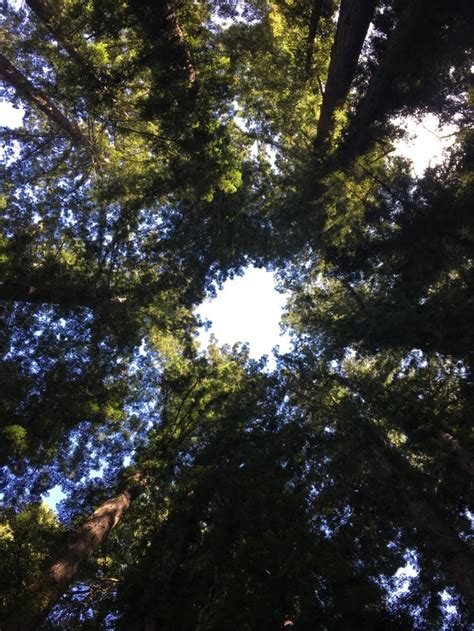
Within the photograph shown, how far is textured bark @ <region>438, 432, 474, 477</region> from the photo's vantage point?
996 centimetres

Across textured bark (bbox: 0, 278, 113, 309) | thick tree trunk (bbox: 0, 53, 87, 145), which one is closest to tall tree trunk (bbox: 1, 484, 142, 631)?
textured bark (bbox: 0, 278, 113, 309)

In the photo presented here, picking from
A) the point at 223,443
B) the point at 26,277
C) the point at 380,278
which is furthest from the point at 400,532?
the point at 26,277

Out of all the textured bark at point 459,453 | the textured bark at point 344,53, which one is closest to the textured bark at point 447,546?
the textured bark at point 459,453

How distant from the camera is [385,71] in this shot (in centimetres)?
1116

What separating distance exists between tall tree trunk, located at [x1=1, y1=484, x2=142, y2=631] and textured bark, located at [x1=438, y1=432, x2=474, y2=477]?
7.77 m

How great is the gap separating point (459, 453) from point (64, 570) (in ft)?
29.3

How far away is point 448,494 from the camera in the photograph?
1067 centimetres

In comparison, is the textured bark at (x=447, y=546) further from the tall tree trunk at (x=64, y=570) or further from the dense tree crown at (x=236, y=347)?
the tall tree trunk at (x=64, y=570)

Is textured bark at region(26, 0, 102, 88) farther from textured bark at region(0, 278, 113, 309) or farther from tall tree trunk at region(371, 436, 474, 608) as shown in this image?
tall tree trunk at region(371, 436, 474, 608)

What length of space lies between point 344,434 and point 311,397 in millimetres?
1929

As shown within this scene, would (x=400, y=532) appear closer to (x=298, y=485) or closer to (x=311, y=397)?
(x=298, y=485)

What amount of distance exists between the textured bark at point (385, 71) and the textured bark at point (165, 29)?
5124mm

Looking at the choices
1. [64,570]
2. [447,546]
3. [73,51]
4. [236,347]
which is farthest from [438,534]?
[73,51]

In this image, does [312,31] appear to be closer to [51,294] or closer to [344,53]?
[344,53]
